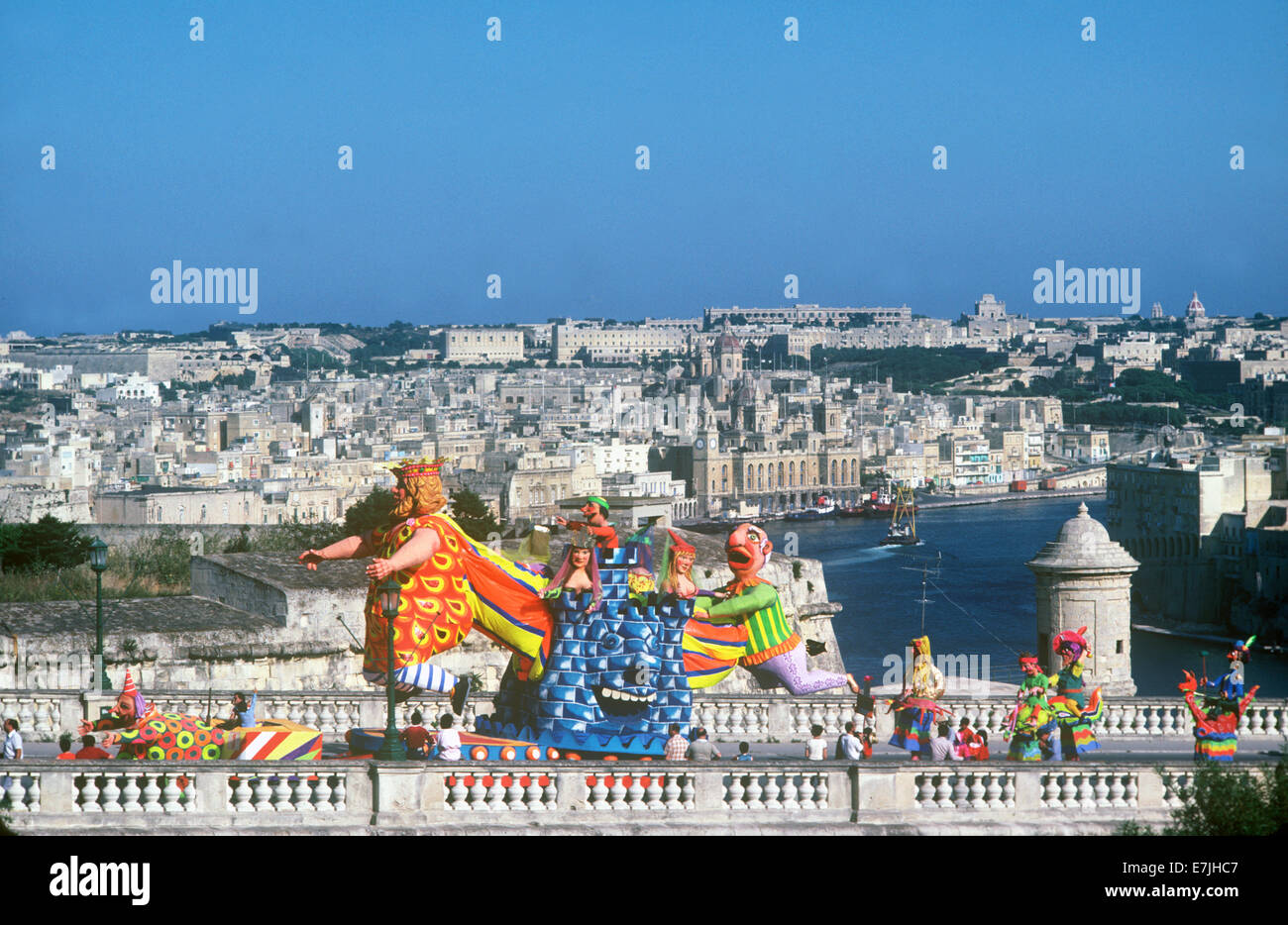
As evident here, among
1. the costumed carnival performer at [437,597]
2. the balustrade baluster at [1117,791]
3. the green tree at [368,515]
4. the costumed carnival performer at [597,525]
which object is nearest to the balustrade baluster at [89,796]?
the costumed carnival performer at [437,597]

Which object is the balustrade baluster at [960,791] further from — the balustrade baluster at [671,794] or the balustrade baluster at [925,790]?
the balustrade baluster at [671,794]

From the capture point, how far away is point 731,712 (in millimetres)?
7789

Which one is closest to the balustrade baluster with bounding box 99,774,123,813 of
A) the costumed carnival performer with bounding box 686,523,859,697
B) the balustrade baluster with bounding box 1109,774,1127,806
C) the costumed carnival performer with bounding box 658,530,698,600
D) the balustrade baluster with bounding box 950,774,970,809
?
the costumed carnival performer with bounding box 658,530,698,600

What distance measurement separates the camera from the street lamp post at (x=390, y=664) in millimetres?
6059

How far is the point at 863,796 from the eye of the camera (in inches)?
231

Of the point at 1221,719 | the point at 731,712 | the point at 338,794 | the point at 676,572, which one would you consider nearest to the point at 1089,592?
the point at 731,712

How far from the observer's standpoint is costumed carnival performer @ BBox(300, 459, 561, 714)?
6.86m

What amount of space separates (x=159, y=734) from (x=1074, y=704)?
120 inches

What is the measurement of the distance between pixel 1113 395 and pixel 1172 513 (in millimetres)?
76283

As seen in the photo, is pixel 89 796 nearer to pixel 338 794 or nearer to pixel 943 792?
pixel 338 794

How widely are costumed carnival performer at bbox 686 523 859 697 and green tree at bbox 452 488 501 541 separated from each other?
36.1ft

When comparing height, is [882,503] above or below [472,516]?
above
